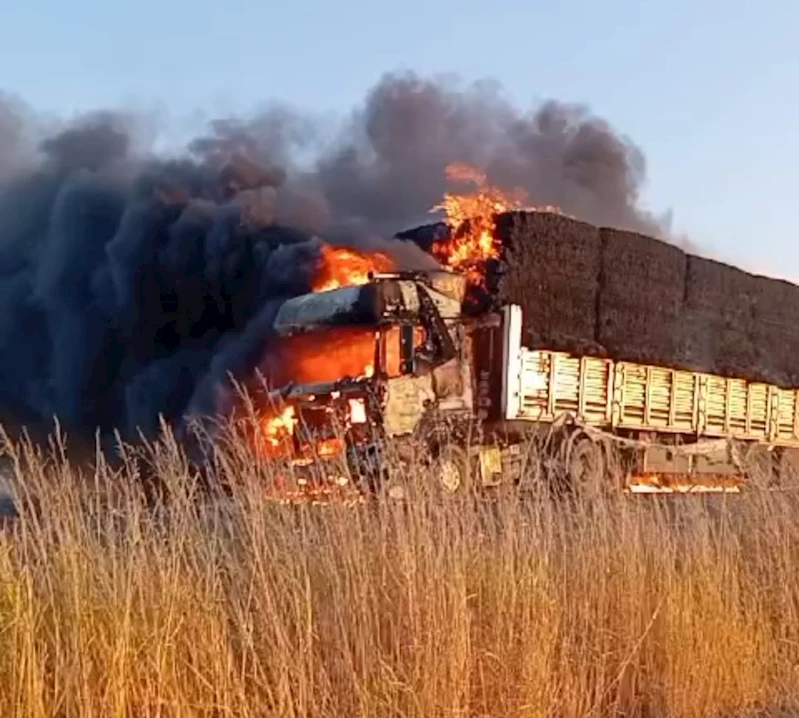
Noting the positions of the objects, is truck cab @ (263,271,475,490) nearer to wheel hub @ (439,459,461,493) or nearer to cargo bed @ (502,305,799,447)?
cargo bed @ (502,305,799,447)

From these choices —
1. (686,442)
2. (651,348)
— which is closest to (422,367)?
(651,348)

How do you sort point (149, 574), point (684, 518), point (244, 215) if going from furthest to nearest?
point (244, 215), point (684, 518), point (149, 574)

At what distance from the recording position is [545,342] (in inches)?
694

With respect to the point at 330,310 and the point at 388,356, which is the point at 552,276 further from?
the point at 330,310

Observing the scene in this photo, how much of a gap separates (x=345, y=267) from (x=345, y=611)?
15497mm

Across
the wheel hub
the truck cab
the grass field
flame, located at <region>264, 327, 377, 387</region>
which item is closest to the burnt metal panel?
the truck cab

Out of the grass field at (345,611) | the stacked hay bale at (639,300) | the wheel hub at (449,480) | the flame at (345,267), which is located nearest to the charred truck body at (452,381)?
the stacked hay bale at (639,300)

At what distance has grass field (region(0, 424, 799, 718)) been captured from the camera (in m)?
4.52

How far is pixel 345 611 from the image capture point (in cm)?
520

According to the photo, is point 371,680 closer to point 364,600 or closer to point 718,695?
point 364,600

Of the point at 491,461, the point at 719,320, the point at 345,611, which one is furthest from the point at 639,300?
the point at 345,611

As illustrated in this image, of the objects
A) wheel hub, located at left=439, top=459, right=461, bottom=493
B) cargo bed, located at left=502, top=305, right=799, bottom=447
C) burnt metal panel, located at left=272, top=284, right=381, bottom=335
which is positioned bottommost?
wheel hub, located at left=439, top=459, right=461, bottom=493

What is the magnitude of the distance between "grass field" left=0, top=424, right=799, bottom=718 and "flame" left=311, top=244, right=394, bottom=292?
13346mm

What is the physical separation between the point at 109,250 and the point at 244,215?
4.06 meters
